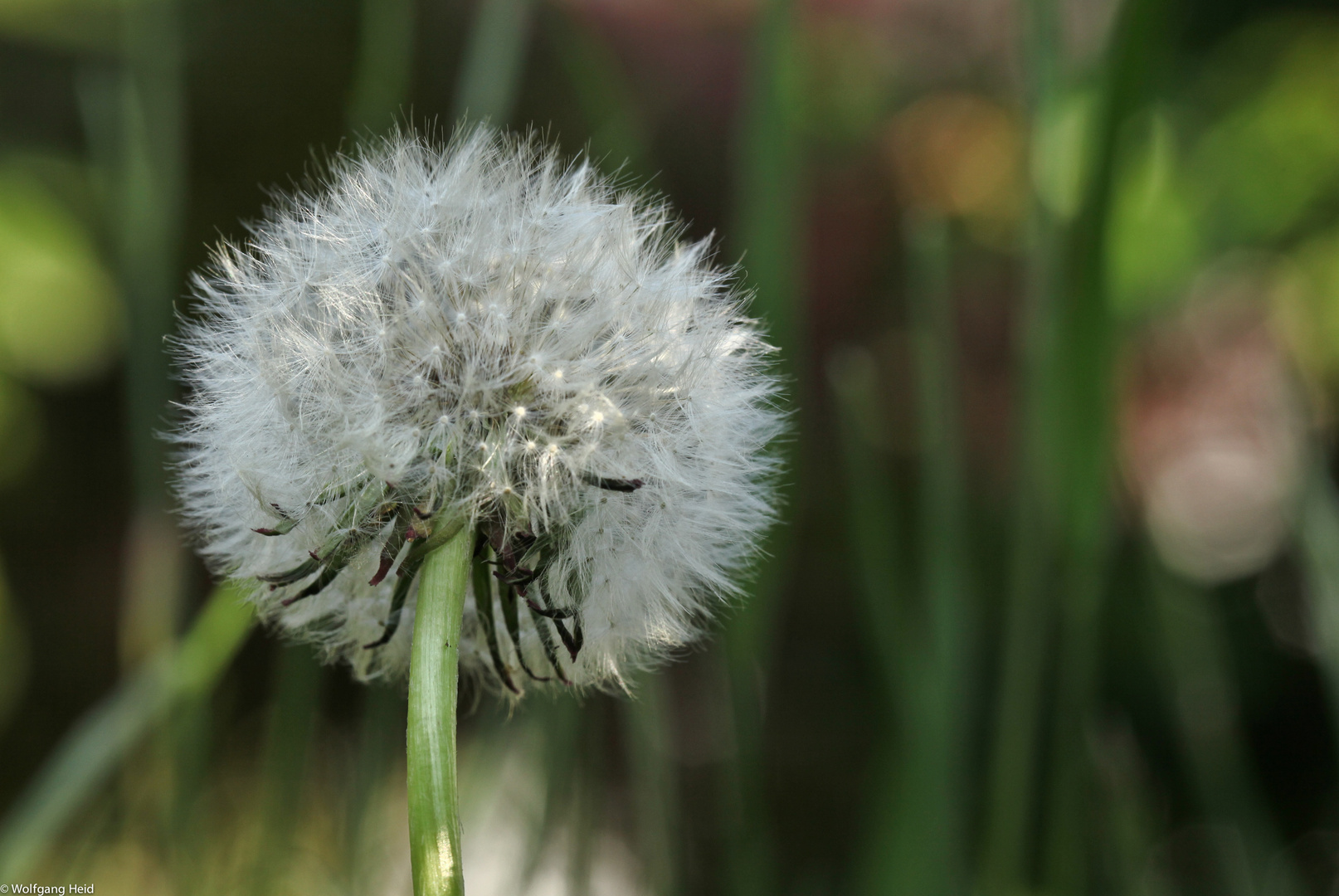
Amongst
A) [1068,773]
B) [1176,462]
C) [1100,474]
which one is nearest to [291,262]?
[1100,474]

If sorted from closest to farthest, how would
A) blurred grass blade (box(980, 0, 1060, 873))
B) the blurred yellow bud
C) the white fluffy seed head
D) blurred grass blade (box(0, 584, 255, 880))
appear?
the white fluffy seed head < blurred grass blade (box(0, 584, 255, 880)) < blurred grass blade (box(980, 0, 1060, 873)) < the blurred yellow bud

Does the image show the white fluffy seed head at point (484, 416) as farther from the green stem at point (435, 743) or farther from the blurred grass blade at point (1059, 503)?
the blurred grass blade at point (1059, 503)

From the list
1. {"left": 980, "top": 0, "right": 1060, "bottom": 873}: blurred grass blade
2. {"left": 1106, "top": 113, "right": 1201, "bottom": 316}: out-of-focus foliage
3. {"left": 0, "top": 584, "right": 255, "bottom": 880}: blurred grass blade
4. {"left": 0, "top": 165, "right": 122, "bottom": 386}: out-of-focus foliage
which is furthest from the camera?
{"left": 0, "top": 165, "right": 122, "bottom": 386}: out-of-focus foliage

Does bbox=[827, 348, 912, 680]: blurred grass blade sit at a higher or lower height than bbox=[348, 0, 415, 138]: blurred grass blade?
lower

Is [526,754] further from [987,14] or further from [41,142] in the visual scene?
[987,14]

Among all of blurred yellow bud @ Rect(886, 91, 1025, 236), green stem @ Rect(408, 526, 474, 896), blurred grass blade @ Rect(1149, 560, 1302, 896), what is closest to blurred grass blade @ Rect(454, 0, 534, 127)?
green stem @ Rect(408, 526, 474, 896)

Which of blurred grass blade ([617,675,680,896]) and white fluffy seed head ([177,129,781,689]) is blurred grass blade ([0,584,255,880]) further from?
blurred grass blade ([617,675,680,896])

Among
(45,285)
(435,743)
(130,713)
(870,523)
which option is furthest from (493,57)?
(45,285)
